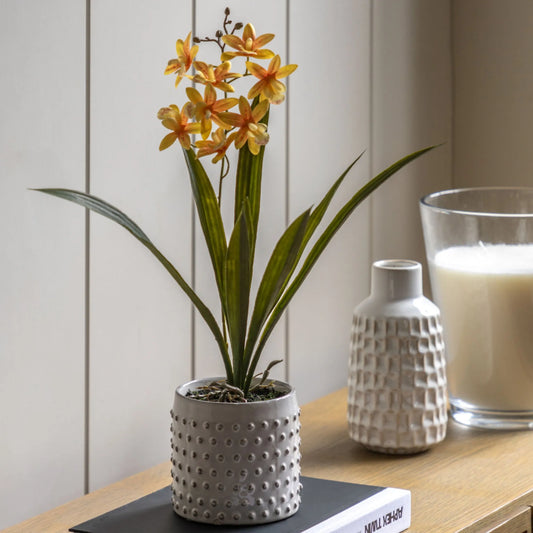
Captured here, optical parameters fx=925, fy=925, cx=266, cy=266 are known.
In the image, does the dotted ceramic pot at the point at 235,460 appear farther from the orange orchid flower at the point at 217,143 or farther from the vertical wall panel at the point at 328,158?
the vertical wall panel at the point at 328,158

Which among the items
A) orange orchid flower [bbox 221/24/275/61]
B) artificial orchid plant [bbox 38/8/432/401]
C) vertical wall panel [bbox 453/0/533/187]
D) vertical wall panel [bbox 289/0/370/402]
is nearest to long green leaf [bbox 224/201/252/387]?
artificial orchid plant [bbox 38/8/432/401]

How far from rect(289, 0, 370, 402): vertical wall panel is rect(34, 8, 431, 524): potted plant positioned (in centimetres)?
41

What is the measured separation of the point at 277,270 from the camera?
71 cm

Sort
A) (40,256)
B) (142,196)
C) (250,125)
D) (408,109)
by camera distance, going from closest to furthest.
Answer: (250,125) → (40,256) → (142,196) → (408,109)

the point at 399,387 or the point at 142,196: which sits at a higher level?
the point at 142,196

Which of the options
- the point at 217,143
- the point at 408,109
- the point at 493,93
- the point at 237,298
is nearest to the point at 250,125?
the point at 217,143

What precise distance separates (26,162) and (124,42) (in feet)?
0.55

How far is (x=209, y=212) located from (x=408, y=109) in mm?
675

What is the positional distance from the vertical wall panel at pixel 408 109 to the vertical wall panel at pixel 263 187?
0.67 ft

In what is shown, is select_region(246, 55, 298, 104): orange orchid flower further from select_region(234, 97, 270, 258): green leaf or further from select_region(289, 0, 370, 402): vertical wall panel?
select_region(289, 0, 370, 402): vertical wall panel

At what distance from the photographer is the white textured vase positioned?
3.12 ft

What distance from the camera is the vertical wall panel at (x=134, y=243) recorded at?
2.92 feet

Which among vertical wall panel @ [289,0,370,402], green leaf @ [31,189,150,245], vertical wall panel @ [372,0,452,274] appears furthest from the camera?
vertical wall panel @ [372,0,452,274]

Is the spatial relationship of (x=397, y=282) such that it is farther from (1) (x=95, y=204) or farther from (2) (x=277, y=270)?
(1) (x=95, y=204)
